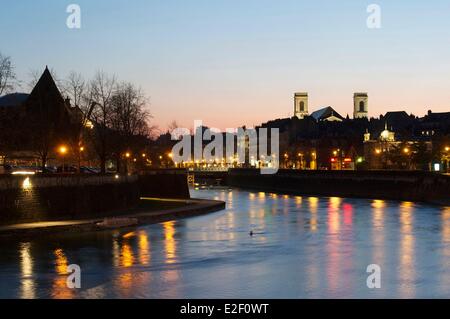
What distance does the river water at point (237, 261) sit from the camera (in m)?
23.7

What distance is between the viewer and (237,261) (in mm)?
30672

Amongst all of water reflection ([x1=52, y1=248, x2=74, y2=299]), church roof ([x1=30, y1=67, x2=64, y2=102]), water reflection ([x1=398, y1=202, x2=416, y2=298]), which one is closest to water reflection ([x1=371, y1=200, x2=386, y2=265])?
water reflection ([x1=398, y1=202, x2=416, y2=298])

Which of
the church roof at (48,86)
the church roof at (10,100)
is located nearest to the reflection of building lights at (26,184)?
the church roof at (48,86)

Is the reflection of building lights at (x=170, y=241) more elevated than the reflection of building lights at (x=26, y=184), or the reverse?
the reflection of building lights at (x=26, y=184)

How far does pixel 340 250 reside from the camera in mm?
34500

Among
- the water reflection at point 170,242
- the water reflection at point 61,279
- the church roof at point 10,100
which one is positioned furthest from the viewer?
the church roof at point 10,100

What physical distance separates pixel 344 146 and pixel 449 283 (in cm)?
17088

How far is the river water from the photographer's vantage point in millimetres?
23703
